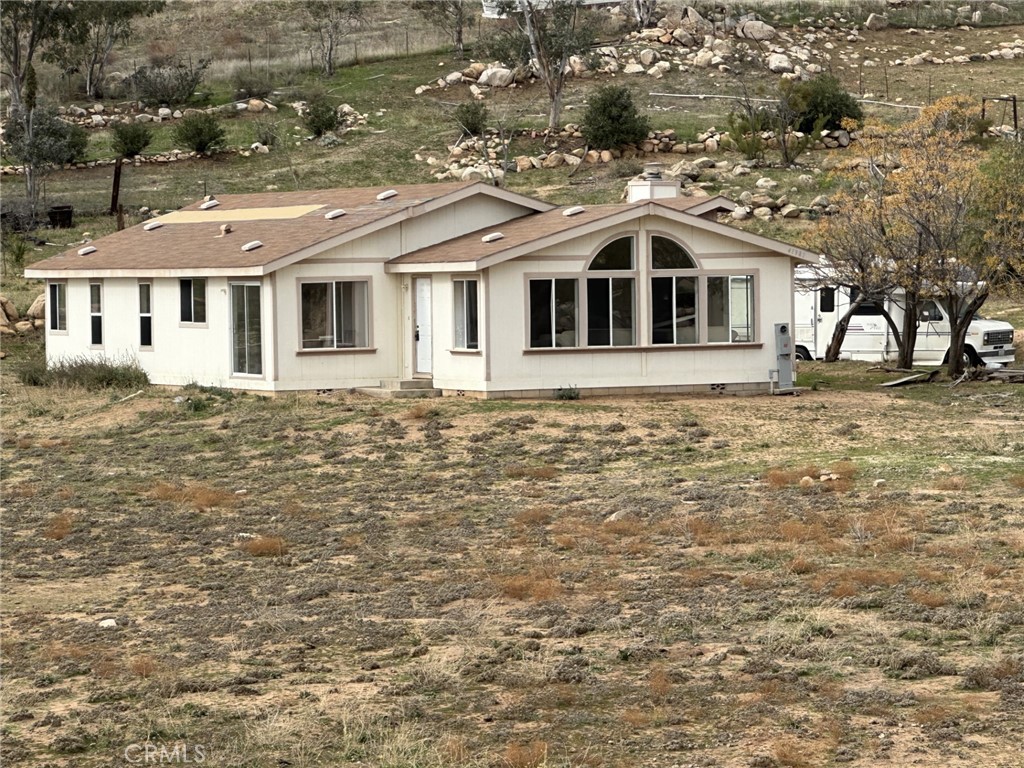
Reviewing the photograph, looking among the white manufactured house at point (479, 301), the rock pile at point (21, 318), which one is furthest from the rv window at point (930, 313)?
the rock pile at point (21, 318)

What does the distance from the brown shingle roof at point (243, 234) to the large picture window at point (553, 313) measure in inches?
129

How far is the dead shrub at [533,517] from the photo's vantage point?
19.8m

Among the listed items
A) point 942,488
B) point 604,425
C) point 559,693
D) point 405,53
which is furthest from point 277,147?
point 559,693

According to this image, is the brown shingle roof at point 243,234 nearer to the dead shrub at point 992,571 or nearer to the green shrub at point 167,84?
the dead shrub at point 992,571

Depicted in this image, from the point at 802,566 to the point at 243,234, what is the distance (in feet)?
63.5

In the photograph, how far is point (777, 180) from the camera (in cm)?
5284

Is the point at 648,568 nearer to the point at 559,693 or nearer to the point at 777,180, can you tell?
the point at 559,693

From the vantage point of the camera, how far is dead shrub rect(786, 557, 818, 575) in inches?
659

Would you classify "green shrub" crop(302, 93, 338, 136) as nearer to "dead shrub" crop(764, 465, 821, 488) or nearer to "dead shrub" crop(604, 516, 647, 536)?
"dead shrub" crop(764, 465, 821, 488)

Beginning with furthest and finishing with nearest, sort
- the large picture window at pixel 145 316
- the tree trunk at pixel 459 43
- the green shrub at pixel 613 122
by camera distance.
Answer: the tree trunk at pixel 459 43 → the green shrub at pixel 613 122 → the large picture window at pixel 145 316

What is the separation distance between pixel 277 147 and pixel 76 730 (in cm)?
5222

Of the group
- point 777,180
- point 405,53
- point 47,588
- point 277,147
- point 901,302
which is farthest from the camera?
point 405,53

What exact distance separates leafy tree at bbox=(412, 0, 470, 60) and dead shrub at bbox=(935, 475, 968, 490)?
188ft

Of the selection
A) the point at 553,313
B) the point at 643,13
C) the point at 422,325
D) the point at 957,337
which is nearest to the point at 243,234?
the point at 422,325
